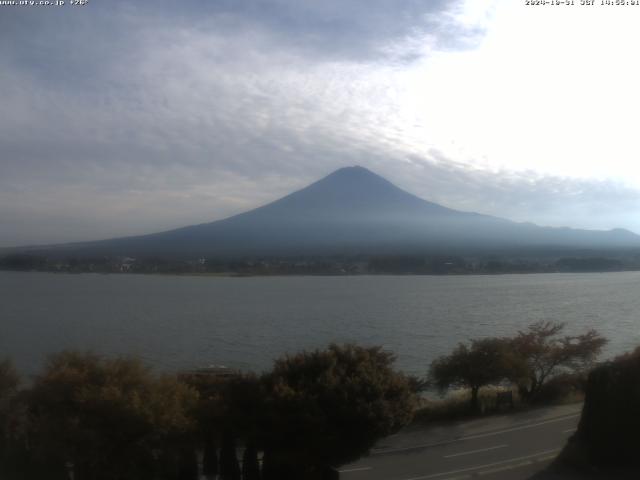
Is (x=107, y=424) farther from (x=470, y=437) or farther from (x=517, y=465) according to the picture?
(x=470, y=437)

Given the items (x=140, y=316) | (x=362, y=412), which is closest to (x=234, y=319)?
(x=140, y=316)

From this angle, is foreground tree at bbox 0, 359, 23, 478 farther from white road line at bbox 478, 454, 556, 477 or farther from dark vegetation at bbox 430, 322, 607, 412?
dark vegetation at bbox 430, 322, 607, 412

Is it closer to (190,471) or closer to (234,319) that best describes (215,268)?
(234,319)

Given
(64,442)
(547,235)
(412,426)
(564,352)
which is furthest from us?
(547,235)

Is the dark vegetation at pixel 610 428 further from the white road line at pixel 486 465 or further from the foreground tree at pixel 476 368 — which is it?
the foreground tree at pixel 476 368

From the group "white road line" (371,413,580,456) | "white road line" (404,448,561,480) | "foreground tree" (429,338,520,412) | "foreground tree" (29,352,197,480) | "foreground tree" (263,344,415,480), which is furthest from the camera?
"foreground tree" (429,338,520,412)

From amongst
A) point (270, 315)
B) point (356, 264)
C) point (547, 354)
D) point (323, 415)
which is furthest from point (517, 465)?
point (356, 264)

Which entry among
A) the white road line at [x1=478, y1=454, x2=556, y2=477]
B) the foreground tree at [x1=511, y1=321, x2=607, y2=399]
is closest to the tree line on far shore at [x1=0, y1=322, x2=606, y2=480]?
the white road line at [x1=478, y1=454, x2=556, y2=477]

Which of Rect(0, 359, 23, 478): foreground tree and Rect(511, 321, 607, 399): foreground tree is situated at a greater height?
Rect(0, 359, 23, 478): foreground tree
